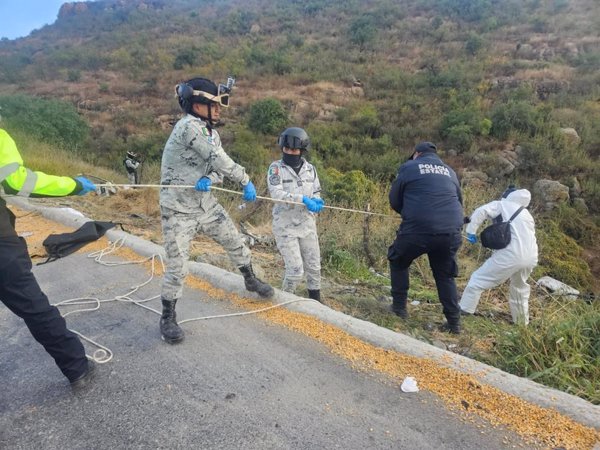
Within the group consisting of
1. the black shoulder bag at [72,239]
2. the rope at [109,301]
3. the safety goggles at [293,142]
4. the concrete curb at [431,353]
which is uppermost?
the safety goggles at [293,142]

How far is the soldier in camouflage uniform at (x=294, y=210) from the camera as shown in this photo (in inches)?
163

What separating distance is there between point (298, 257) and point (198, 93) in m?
1.81

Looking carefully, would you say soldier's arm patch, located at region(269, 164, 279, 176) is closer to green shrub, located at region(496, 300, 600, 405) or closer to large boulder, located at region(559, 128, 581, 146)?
green shrub, located at region(496, 300, 600, 405)

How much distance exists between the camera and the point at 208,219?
11.7 feet

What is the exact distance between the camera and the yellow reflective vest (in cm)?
231

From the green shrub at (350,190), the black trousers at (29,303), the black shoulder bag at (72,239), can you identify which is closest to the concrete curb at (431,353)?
the black trousers at (29,303)

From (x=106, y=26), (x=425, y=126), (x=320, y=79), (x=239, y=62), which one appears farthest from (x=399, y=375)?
(x=106, y=26)

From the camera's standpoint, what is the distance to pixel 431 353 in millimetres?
3057

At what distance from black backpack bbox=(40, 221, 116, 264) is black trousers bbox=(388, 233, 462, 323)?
13.8ft

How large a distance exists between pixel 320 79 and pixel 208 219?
26.3 metres

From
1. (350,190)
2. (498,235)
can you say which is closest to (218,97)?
(498,235)

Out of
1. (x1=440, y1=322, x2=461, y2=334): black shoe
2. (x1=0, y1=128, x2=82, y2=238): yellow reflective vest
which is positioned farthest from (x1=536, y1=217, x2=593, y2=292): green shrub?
(x1=0, y1=128, x2=82, y2=238): yellow reflective vest

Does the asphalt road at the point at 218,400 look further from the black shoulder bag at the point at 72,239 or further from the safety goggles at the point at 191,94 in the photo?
the black shoulder bag at the point at 72,239

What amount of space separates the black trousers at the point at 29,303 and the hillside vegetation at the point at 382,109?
8.74 feet
